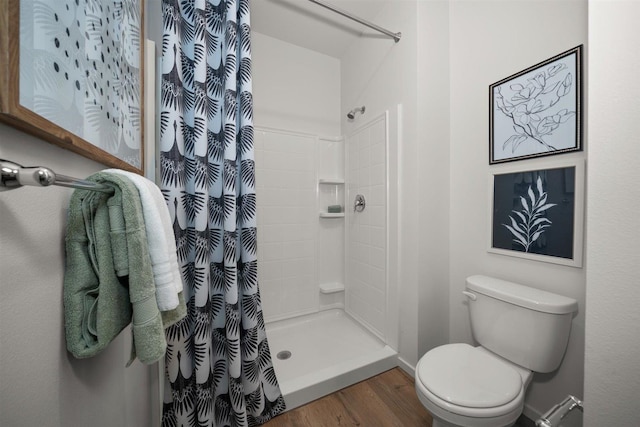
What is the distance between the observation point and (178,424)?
0.98 m

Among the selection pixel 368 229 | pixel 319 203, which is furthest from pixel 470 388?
pixel 319 203

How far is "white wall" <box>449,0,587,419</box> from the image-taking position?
101 cm

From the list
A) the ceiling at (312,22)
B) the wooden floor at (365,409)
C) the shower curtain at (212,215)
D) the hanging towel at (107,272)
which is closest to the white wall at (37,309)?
the hanging towel at (107,272)

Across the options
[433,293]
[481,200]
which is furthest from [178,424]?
[481,200]

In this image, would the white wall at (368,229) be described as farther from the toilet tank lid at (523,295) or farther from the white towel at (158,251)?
the white towel at (158,251)

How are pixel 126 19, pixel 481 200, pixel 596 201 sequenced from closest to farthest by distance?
pixel 596 201, pixel 126 19, pixel 481 200

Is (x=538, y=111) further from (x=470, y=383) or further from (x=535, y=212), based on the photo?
(x=470, y=383)

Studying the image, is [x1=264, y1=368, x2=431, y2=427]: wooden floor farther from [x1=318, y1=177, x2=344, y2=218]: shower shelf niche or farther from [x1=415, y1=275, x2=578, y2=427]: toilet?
[x1=318, y1=177, x2=344, y2=218]: shower shelf niche

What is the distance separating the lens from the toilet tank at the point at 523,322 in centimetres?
96

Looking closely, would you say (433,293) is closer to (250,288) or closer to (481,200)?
(481,200)

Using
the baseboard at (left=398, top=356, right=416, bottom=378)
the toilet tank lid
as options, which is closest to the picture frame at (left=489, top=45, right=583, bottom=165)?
the toilet tank lid

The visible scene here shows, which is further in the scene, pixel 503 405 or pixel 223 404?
pixel 223 404

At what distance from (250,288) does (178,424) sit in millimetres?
617

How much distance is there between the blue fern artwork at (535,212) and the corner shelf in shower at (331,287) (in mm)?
1285
